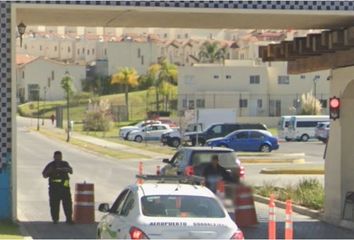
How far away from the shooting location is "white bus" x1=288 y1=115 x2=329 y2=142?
74750 millimetres

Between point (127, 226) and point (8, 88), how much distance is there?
7.46m

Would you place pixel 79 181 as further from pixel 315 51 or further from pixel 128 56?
pixel 128 56

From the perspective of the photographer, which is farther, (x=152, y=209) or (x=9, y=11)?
(x=9, y=11)

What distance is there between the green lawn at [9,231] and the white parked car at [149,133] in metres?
56.4

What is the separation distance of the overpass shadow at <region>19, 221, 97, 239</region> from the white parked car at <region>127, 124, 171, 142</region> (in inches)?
2134

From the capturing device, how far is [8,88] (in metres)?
18.3

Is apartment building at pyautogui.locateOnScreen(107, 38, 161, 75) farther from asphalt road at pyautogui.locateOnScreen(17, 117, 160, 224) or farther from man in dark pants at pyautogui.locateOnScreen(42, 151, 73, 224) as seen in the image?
man in dark pants at pyautogui.locateOnScreen(42, 151, 73, 224)

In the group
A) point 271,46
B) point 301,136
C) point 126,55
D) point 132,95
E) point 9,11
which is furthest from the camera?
point 126,55

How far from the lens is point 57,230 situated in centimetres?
1914

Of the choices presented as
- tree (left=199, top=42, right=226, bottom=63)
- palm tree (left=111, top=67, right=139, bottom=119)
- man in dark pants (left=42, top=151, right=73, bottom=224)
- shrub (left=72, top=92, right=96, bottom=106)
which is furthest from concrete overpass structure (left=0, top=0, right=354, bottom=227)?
tree (left=199, top=42, right=226, bottom=63)

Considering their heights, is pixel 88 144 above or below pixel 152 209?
below

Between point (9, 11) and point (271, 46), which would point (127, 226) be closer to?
point (9, 11)

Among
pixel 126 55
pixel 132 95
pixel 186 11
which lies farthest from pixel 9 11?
pixel 126 55

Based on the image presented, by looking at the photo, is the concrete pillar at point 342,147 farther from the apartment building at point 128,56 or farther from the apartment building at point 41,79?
the apartment building at point 128,56
